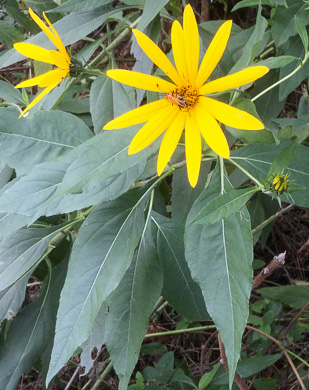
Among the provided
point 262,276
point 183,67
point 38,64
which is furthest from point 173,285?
point 38,64

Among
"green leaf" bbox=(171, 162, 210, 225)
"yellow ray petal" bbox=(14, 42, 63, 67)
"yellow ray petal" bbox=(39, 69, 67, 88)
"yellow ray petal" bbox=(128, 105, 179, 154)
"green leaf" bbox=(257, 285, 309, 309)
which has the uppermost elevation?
"yellow ray petal" bbox=(14, 42, 63, 67)

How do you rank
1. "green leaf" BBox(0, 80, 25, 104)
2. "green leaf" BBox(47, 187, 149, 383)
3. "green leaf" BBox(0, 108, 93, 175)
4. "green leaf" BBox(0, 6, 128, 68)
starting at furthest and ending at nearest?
"green leaf" BBox(0, 80, 25, 104), "green leaf" BBox(0, 6, 128, 68), "green leaf" BBox(0, 108, 93, 175), "green leaf" BBox(47, 187, 149, 383)

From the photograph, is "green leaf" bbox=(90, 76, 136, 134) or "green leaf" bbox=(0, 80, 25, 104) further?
"green leaf" bbox=(0, 80, 25, 104)

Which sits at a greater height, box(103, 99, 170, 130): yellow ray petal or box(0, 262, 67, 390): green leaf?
box(103, 99, 170, 130): yellow ray petal

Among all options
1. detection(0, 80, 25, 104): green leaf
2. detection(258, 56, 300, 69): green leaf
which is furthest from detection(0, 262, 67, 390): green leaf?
detection(258, 56, 300, 69): green leaf

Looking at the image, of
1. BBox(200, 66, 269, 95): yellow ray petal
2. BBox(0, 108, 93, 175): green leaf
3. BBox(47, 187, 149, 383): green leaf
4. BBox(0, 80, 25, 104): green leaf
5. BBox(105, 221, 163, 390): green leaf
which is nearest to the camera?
BBox(200, 66, 269, 95): yellow ray petal

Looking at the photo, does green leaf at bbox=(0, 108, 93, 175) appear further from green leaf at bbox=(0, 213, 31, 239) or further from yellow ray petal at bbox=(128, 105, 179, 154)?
yellow ray petal at bbox=(128, 105, 179, 154)

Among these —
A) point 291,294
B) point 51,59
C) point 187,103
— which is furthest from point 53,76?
point 291,294
